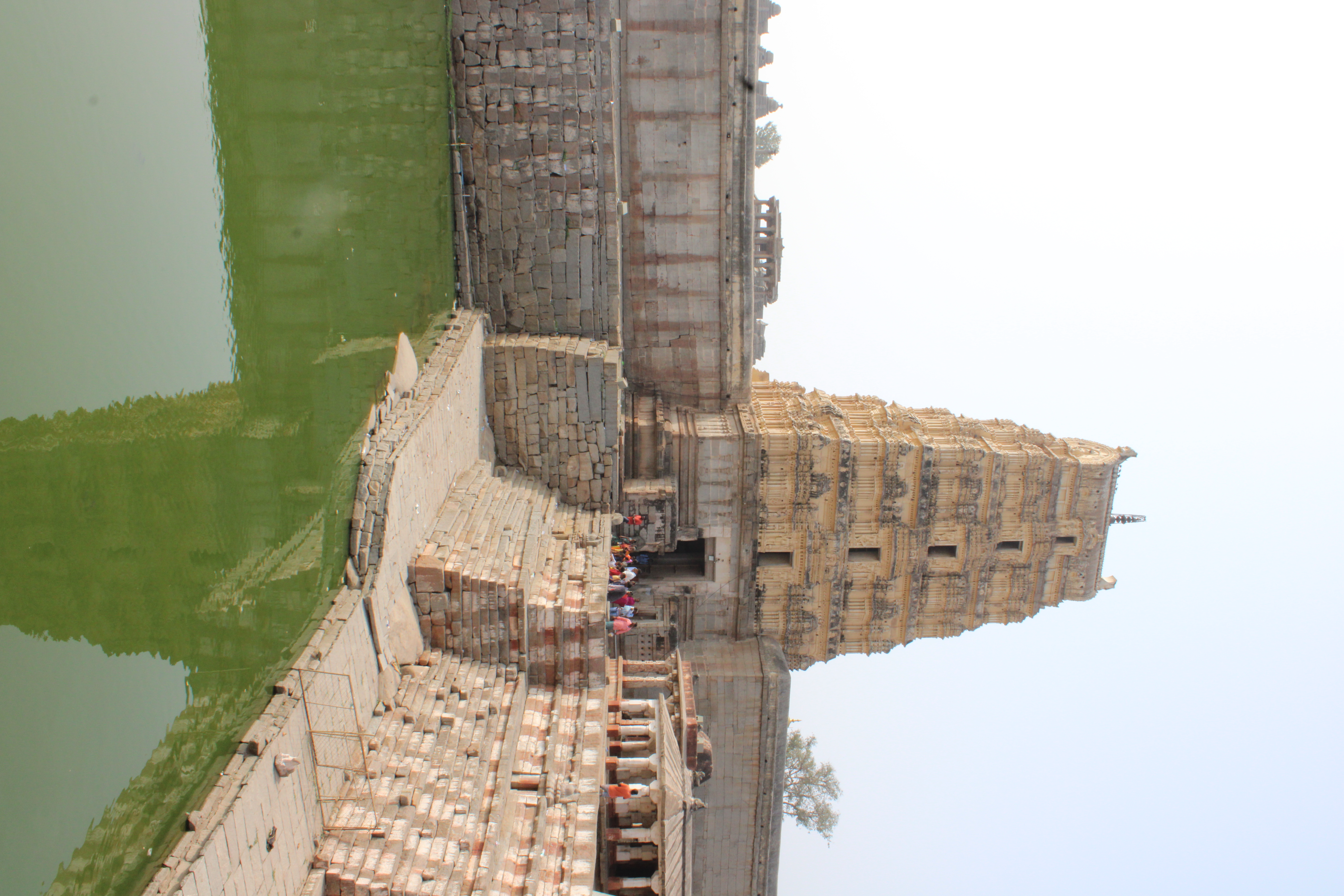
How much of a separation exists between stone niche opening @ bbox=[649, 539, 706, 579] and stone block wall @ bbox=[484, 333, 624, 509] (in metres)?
1.85

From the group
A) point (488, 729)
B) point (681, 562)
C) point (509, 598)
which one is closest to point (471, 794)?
point (488, 729)

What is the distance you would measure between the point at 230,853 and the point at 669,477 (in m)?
8.92

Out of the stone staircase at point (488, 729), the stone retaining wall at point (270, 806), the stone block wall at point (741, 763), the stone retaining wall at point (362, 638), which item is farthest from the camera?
the stone block wall at point (741, 763)

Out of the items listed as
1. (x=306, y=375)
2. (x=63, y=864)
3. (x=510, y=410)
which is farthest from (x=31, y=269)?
(x=510, y=410)

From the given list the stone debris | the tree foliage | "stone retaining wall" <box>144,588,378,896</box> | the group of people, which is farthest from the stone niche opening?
the tree foliage

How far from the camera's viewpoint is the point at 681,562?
52.7 feet

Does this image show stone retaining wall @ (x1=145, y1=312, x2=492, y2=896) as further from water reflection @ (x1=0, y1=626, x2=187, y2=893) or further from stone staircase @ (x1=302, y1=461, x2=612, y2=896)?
water reflection @ (x1=0, y1=626, x2=187, y2=893)

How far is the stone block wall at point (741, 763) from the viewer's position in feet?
49.4

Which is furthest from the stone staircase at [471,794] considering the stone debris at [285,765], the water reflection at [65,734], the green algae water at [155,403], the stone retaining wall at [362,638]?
the water reflection at [65,734]

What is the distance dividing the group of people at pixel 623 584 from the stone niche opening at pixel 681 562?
53cm

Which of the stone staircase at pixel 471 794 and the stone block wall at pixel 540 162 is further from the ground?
the stone block wall at pixel 540 162

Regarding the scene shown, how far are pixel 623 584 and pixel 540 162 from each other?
6.66 metres

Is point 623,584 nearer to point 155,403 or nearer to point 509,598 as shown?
point 509,598

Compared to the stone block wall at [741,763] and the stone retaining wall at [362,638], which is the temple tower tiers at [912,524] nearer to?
the stone block wall at [741,763]
